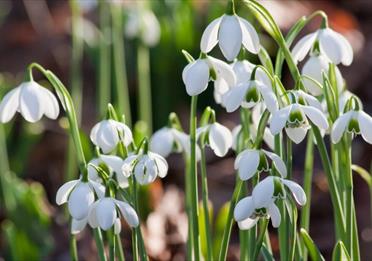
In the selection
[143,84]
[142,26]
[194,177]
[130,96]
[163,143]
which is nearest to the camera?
[194,177]

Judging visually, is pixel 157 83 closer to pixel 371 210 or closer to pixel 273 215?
pixel 371 210

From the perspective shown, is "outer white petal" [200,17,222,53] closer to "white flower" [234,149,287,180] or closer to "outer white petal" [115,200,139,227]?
"white flower" [234,149,287,180]

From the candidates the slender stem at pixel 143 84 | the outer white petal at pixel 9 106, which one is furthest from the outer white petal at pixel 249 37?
the slender stem at pixel 143 84

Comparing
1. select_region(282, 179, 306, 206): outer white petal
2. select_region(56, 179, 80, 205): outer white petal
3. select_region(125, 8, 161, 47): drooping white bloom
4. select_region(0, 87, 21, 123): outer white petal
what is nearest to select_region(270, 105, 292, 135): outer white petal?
select_region(282, 179, 306, 206): outer white petal

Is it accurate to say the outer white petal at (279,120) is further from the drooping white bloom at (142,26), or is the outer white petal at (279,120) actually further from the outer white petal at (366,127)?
the drooping white bloom at (142,26)

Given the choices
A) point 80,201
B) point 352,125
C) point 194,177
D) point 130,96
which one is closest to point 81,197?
point 80,201

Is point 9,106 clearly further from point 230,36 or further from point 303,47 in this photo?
point 303,47

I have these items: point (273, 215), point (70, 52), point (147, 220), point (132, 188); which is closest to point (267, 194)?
point (273, 215)
